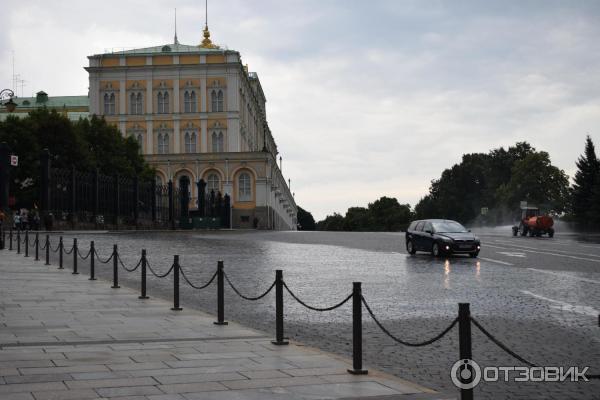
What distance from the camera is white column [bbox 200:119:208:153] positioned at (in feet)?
321

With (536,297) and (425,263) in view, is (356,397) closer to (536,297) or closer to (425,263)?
(536,297)

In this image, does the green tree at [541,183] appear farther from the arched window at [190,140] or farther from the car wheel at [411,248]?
the car wheel at [411,248]

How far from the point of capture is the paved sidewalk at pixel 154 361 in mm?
6867

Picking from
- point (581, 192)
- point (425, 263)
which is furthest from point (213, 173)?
point (425, 263)

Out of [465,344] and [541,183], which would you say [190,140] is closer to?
[541,183]

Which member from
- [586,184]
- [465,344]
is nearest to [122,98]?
[586,184]

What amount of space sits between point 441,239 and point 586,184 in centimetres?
5699

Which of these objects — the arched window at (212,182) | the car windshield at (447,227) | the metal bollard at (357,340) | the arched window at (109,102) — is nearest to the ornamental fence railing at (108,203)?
the arched window at (212,182)

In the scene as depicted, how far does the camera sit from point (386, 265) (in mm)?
23516

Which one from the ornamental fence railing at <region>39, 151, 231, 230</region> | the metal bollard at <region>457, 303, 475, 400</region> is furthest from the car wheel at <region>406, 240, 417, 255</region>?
the metal bollard at <region>457, 303, 475, 400</region>

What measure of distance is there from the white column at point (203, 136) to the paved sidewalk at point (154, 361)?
8546 cm

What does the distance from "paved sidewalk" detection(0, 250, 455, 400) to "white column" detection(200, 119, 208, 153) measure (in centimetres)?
8546

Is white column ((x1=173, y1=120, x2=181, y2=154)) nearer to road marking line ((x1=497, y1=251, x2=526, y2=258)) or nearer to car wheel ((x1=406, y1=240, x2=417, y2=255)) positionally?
car wheel ((x1=406, y1=240, x2=417, y2=255))

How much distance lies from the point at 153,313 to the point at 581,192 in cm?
7373
